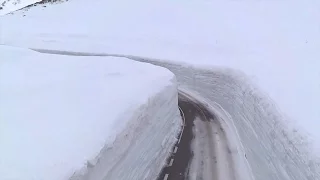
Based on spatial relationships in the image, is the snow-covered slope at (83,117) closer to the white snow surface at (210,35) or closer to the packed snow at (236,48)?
the packed snow at (236,48)

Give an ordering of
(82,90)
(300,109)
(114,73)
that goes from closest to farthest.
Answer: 1. (300,109)
2. (82,90)
3. (114,73)

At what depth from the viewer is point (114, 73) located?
19016mm

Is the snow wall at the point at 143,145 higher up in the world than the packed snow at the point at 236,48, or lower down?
lower down

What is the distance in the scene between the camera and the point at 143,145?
15141 millimetres

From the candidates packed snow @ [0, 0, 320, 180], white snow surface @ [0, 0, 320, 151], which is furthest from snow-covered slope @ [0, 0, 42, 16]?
white snow surface @ [0, 0, 320, 151]

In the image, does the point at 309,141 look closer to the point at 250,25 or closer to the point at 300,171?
the point at 300,171

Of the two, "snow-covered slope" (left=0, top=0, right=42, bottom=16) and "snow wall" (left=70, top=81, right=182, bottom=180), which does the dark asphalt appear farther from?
"snow-covered slope" (left=0, top=0, right=42, bottom=16)

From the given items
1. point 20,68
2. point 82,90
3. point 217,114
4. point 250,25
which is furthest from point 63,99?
point 250,25

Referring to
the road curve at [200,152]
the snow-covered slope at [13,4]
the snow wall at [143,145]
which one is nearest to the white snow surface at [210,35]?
the road curve at [200,152]

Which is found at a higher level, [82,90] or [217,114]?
[82,90]

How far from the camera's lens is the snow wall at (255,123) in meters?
11.1

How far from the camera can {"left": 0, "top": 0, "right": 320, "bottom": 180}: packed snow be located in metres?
13.2

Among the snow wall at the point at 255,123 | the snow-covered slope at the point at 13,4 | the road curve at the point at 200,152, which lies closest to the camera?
the snow wall at the point at 255,123

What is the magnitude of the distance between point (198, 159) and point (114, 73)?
6093 millimetres
